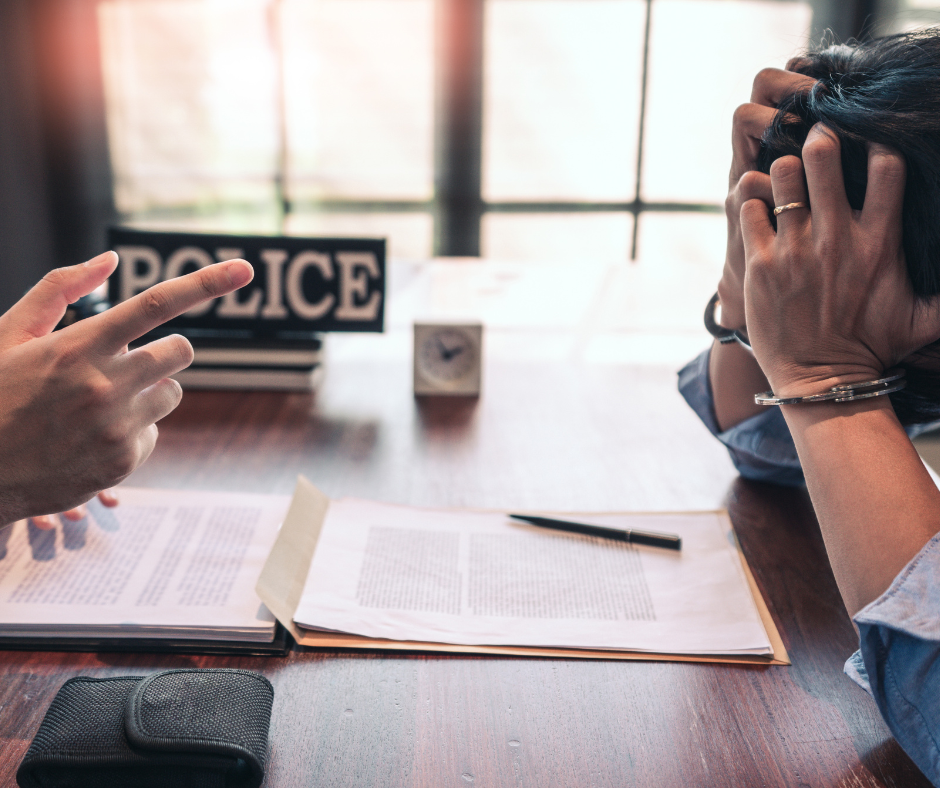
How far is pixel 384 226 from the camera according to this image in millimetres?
3992

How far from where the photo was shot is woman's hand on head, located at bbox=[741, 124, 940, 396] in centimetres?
66

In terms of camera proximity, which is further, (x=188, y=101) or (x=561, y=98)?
(x=561, y=98)

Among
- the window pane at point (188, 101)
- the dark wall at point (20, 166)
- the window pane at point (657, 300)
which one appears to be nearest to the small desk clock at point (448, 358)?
the window pane at point (657, 300)

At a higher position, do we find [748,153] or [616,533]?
[748,153]

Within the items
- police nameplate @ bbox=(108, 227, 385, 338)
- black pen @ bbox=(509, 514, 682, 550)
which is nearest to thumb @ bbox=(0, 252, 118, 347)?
black pen @ bbox=(509, 514, 682, 550)

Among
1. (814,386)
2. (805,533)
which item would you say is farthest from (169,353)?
(805,533)

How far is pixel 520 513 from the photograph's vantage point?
861mm

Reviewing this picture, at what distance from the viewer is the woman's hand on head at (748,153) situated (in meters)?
0.77

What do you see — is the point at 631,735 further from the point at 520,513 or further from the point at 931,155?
the point at 931,155

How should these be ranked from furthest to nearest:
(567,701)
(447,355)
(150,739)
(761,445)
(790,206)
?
(447,355) → (761,445) → (790,206) → (567,701) → (150,739)

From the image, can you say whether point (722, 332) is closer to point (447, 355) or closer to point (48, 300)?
point (447, 355)

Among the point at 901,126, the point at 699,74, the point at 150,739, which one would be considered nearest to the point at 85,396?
the point at 150,739

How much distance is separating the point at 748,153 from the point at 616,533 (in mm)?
434

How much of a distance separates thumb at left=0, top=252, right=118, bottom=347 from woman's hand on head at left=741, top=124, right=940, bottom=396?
577 millimetres
